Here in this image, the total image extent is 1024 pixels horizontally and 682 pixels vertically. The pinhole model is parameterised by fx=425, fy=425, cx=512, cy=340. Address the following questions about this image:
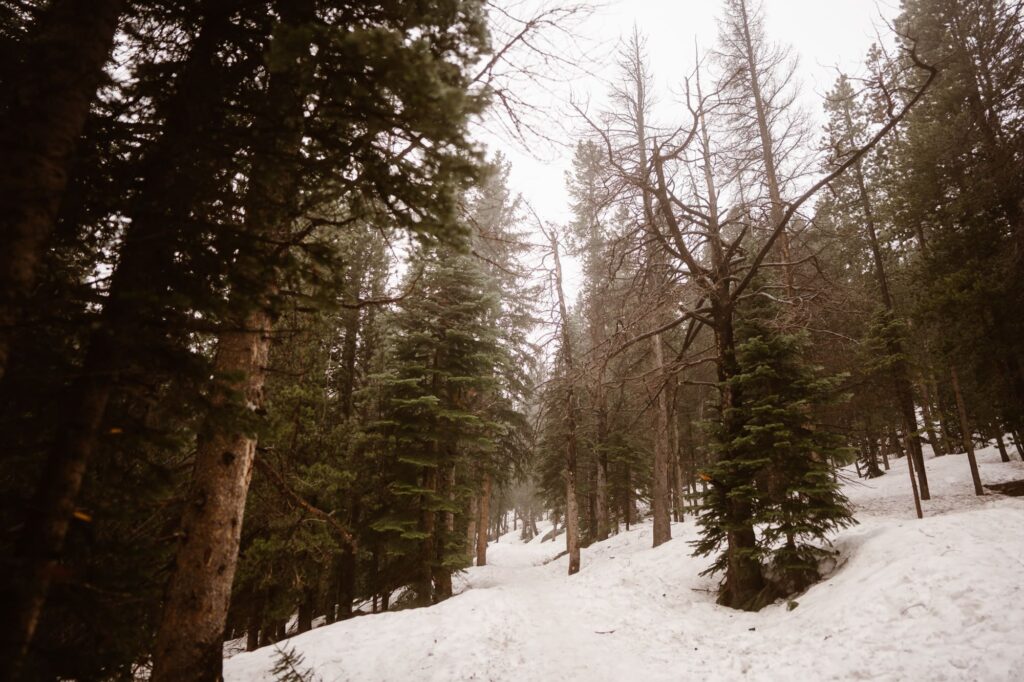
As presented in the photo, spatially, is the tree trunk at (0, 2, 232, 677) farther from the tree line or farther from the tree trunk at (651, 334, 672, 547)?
the tree trunk at (651, 334, 672, 547)

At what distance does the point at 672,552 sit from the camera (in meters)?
Result: 11.9

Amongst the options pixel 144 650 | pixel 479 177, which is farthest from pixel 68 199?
pixel 144 650

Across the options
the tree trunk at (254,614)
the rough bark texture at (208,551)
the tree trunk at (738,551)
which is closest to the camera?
the rough bark texture at (208,551)

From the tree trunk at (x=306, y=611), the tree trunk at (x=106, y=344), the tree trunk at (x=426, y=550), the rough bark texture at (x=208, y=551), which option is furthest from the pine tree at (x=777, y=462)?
the tree trunk at (x=306, y=611)

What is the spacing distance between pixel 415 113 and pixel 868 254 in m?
24.7

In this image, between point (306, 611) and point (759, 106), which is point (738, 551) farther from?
point (759, 106)

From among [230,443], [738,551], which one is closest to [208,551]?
[230,443]

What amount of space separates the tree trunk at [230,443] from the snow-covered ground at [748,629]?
3452mm

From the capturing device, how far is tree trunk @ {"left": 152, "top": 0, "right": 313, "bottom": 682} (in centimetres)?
271

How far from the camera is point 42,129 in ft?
7.11

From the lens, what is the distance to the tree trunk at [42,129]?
2004mm

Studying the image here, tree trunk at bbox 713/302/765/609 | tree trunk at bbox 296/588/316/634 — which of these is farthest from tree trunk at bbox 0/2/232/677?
tree trunk at bbox 296/588/316/634

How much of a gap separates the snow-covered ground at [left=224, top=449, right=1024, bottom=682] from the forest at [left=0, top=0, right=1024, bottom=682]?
0.22ft

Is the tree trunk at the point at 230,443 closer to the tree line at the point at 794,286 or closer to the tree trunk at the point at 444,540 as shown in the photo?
the tree line at the point at 794,286
